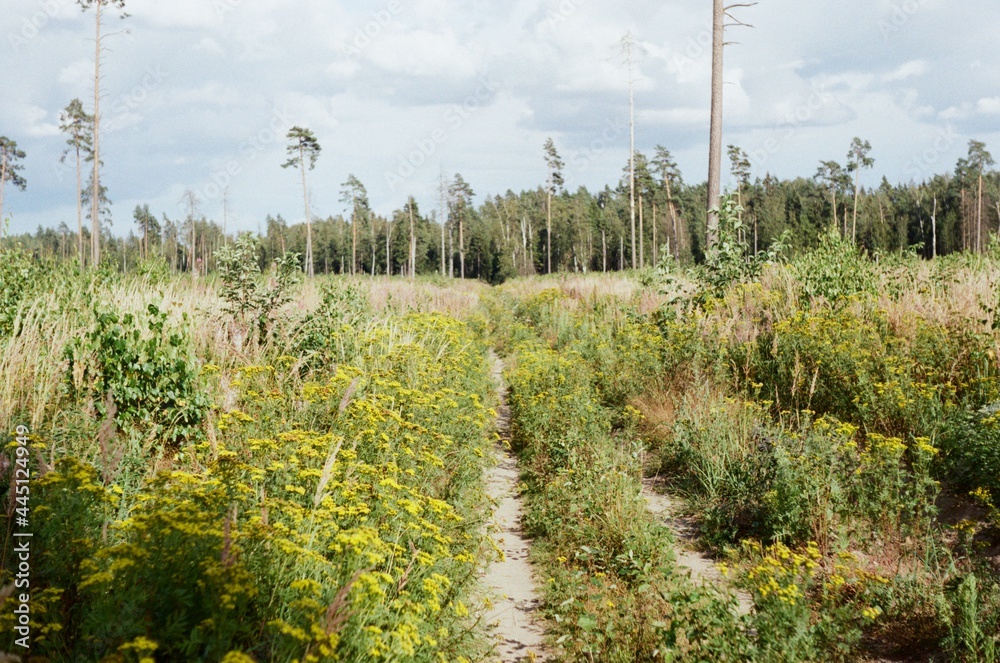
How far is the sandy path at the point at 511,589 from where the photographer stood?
12.5 ft

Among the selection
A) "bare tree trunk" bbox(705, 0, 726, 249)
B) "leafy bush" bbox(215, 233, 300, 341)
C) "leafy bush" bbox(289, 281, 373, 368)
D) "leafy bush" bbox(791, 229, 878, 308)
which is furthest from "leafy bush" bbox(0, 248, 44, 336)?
"bare tree trunk" bbox(705, 0, 726, 249)

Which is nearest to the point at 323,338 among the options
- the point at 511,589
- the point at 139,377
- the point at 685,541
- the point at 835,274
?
the point at 139,377

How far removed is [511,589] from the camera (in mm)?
4523

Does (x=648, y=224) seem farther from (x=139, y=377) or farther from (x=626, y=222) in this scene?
(x=139, y=377)

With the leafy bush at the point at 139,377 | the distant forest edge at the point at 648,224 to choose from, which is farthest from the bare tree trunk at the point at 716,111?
the distant forest edge at the point at 648,224

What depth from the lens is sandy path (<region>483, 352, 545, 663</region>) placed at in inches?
150

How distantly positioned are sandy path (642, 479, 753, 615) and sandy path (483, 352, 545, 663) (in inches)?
44.7

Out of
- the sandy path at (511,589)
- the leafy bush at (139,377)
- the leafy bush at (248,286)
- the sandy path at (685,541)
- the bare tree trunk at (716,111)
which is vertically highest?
the bare tree trunk at (716,111)

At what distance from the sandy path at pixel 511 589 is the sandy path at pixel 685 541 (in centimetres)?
114

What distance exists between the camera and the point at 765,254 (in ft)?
33.3

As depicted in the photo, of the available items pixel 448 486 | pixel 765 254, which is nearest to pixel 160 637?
pixel 448 486

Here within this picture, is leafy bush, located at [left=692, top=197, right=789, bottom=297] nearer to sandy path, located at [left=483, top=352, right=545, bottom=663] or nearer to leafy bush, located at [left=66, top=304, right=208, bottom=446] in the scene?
sandy path, located at [left=483, top=352, right=545, bottom=663]

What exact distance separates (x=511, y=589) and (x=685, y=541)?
5.08 ft

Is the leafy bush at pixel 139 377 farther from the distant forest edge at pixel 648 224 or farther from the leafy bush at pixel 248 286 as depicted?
the distant forest edge at pixel 648 224
